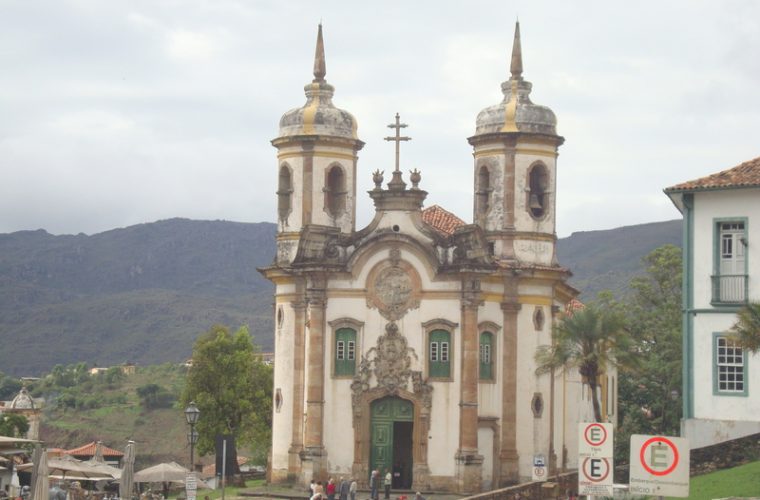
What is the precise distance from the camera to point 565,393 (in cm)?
5400

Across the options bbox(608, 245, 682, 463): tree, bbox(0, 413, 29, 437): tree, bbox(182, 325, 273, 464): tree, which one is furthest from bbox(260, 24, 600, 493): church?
bbox(0, 413, 29, 437): tree

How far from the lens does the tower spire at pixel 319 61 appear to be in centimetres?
5531

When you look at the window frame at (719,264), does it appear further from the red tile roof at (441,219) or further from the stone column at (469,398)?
the red tile roof at (441,219)

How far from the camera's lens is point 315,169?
5388 centimetres

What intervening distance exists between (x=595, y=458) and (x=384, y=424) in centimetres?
2894

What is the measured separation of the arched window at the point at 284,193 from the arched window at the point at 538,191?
345 inches

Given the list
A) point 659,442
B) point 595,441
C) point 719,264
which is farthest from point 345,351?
point 659,442

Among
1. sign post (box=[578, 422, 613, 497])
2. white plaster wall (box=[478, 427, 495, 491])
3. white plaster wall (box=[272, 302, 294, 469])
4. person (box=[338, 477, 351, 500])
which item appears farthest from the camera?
white plaster wall (box=[272, 302, 294, 469])

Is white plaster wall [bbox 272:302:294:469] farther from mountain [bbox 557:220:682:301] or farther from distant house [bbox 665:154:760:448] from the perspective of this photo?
mountain [bbox 557:220:682:301]

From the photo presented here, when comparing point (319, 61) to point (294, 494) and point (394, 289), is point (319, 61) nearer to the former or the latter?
point (394, 289)

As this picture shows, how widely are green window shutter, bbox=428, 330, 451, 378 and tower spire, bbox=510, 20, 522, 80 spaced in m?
10.2

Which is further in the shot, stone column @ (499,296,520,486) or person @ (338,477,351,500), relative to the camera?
stone column @ (499,296,520,486)

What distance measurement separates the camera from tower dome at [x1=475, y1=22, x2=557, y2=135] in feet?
172

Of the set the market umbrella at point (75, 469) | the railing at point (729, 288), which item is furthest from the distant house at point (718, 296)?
the market umbrella at point (75, 469)
